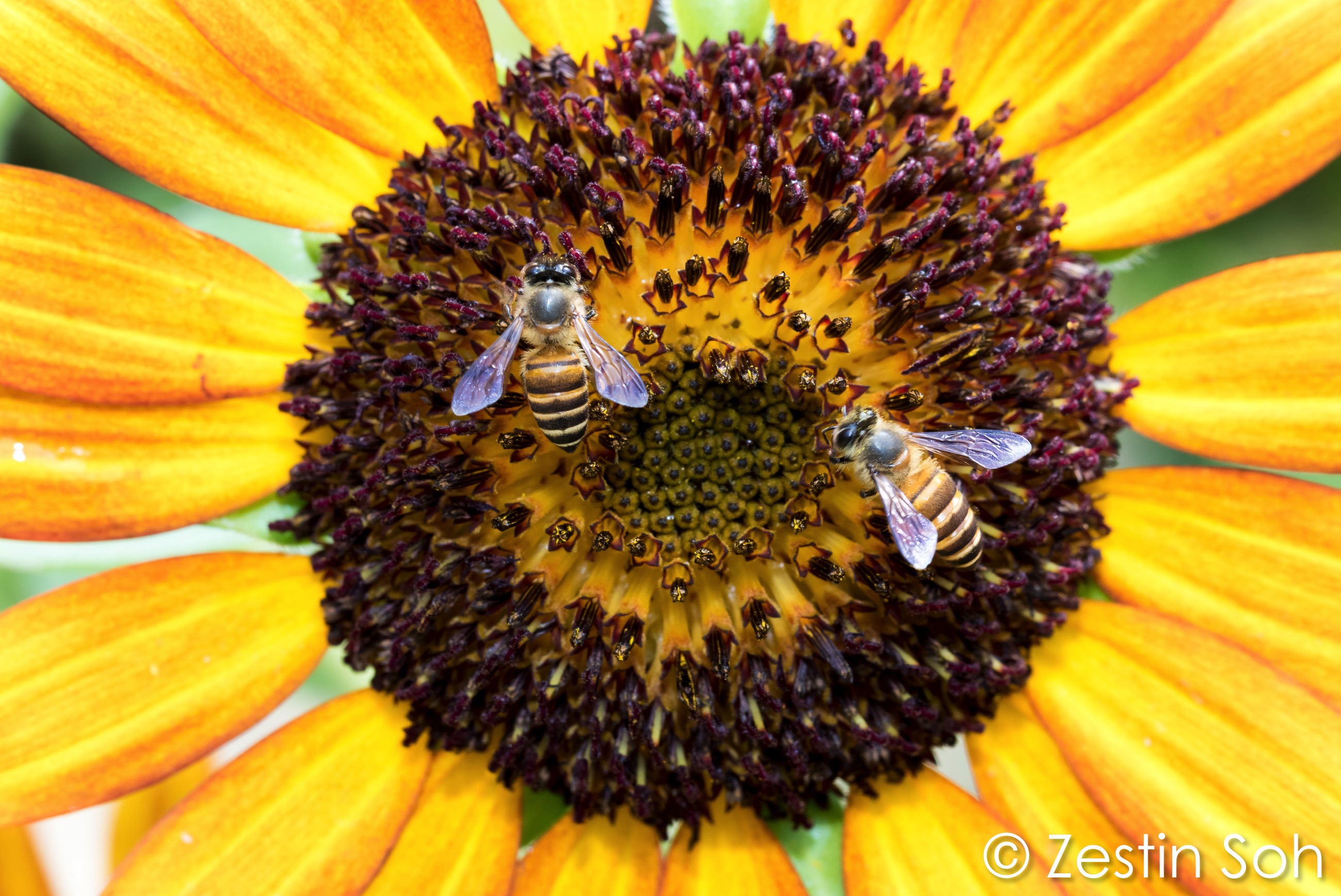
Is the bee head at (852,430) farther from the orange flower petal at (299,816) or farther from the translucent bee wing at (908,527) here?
the orange flower petal at (299,816)

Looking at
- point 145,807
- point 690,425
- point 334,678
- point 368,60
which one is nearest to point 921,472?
point 690,425

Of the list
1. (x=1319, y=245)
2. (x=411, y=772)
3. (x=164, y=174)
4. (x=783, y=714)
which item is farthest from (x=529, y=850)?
(x=1319, y=245)

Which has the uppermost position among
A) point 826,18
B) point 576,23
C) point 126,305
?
point 826,18

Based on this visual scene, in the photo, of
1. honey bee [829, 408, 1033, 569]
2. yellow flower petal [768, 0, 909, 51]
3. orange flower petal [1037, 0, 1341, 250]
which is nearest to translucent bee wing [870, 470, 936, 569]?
honey bee [829, 408, 1033, 569]

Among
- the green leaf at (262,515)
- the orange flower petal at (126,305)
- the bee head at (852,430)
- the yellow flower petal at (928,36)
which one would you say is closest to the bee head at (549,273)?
the bee head at (852,430)

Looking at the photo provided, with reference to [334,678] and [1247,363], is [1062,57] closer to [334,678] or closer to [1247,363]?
[1247,363]

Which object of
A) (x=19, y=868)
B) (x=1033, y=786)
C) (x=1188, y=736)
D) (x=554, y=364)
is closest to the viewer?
(x=554, y=364)

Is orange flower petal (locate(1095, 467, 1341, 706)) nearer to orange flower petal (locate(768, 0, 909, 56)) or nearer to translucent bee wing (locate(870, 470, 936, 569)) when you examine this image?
translucent bee wing (locate(870, 470, 936, 569))

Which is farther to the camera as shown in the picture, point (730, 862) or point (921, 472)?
point (730, 862)
